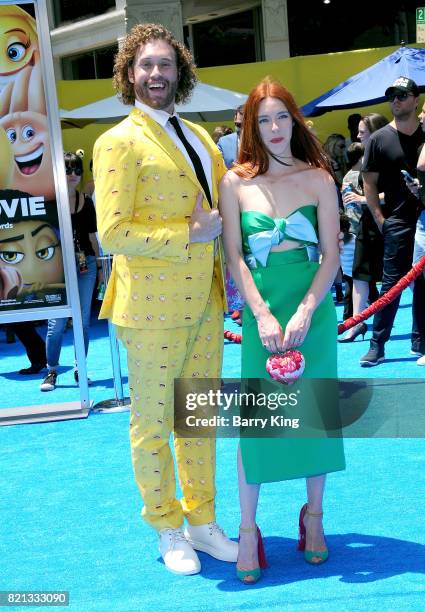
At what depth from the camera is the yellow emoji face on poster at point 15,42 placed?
6031mm

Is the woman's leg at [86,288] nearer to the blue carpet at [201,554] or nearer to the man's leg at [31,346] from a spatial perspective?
the man's leg at [31,346]

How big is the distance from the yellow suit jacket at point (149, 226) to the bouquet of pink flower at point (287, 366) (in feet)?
1.39

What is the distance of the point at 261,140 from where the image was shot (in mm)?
3590

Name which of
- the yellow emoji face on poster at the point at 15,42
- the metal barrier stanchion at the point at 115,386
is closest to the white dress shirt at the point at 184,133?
the yellow emoji face on poster at the point at 15,42

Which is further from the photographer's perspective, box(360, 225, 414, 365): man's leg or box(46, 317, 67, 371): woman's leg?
box(46, 317, 67, 371): woman's leg

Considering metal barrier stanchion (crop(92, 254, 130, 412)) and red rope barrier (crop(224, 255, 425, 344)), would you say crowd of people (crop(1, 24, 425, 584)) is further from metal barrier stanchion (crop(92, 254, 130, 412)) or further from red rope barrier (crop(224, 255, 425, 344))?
metal barrier stanchion (crop(92, 254, 130, 412))

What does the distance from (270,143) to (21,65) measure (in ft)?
9.97

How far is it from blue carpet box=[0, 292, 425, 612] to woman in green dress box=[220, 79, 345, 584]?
0.26 metres

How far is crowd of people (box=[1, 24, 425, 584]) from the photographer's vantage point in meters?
3.54

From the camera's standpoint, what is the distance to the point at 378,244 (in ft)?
26.8

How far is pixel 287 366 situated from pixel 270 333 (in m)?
0.14

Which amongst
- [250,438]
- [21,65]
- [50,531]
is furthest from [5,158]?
[250,438]

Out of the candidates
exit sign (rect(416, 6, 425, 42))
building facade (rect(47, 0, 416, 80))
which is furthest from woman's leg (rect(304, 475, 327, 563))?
building facade (rect(47, 0, 416, 80))

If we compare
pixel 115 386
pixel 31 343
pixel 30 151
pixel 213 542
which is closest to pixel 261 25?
pixel 31 343
